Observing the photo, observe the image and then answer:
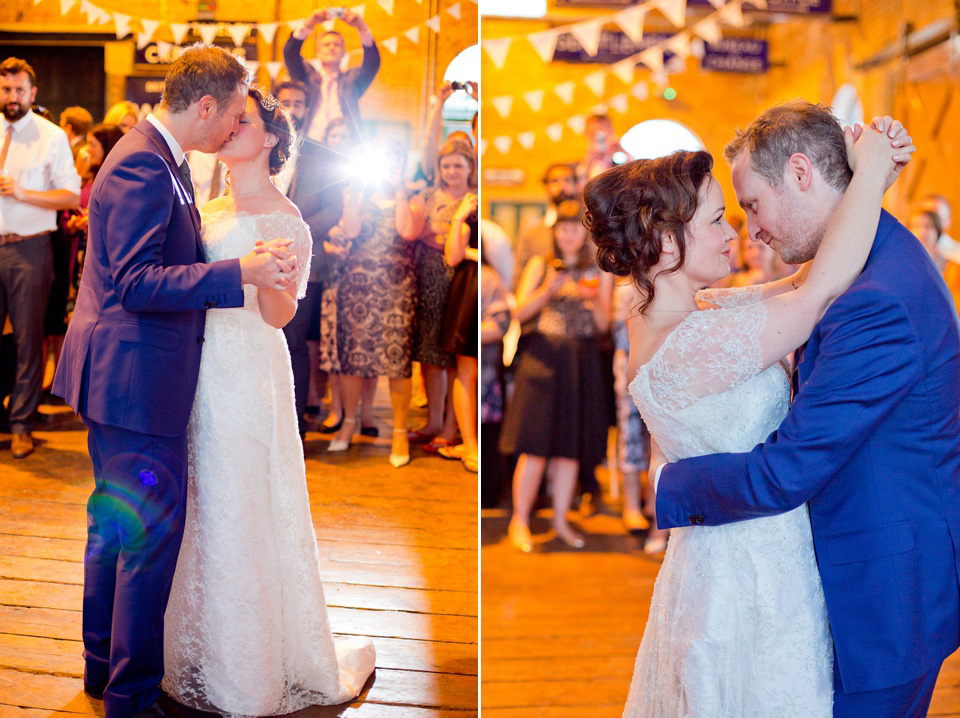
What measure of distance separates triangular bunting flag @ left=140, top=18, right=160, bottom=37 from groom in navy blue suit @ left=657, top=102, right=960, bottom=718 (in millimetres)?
1334

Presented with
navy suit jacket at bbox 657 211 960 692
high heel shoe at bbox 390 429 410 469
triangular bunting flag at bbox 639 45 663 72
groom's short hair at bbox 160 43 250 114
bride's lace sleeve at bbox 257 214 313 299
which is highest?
triangular bunting flag at bbox 639 45 663 72

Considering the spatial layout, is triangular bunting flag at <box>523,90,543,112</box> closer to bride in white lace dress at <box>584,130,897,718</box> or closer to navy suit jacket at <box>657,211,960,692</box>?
bride in white lace dress at <box>584,130,897,718</box>

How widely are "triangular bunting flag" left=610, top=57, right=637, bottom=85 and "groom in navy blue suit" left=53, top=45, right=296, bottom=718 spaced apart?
310 inches

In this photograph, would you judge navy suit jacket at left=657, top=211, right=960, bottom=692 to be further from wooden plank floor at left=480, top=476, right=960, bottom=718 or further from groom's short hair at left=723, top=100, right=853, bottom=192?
wooden plank floor at left=480, top=476, right=960, bottom=718

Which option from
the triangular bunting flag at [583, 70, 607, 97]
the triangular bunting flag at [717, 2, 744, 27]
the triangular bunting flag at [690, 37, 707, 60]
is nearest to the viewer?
the triangular bunting flag at [717, 2, 744, 27]

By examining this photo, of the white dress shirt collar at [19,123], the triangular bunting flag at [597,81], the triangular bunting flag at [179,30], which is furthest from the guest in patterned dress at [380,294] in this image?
the triangular bunting flag at [597,81]

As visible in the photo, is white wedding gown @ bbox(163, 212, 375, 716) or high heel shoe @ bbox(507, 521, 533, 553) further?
high heel shoe @ bbox(507, 521, 533, 553)

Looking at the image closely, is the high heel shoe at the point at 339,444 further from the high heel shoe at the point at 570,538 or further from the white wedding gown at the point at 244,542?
the high heel shoe at the point at 570,538

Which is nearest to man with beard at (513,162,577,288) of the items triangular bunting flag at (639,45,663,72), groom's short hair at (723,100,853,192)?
groom's short hair at (723,100,853,192)

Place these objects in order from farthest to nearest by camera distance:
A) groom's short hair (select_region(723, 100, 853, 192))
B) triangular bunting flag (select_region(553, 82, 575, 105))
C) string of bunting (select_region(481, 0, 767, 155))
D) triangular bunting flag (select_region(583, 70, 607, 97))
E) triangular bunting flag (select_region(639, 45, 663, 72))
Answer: triangular bunting flag (select_region(583, 70, 607, 97)) < triangular bunting flag (select_region(553, 82, 575, 105)) < string of bunting (select_region(481, 0, 767, 155)) < triangular bunting flag (select_region(639, 45, 663, 72)) < groom's short hair (select_region(723, 100, 853, 192))

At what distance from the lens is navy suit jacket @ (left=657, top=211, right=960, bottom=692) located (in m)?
1.28

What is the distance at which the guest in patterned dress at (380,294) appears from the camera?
2.13m

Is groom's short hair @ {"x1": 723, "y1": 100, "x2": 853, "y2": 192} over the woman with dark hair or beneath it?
over

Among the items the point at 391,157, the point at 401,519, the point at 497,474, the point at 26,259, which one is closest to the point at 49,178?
the point at 26,259
